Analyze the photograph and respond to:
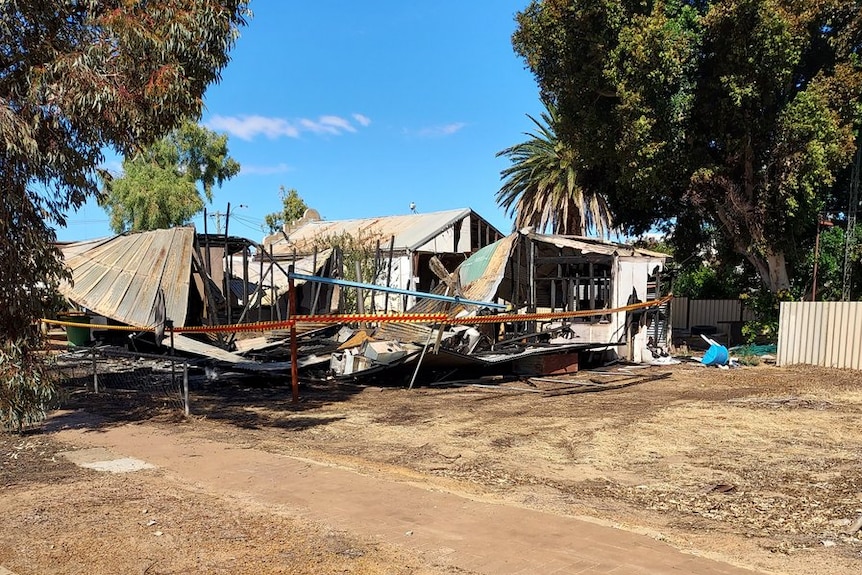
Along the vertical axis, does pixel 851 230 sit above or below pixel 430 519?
above

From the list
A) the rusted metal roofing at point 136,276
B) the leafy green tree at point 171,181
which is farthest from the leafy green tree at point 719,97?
the leafy green tree at point 171,181

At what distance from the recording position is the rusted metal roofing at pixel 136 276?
38.8ft

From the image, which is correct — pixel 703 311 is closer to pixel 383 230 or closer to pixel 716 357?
pixel 716 357

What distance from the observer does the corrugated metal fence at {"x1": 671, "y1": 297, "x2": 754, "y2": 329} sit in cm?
2928

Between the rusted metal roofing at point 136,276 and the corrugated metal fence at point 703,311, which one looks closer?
the rusted metal roofing at point 136,276

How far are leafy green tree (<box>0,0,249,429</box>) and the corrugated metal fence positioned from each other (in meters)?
25.4

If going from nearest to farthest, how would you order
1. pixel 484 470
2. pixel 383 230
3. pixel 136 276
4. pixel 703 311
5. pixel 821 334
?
1. pixel 484 470
2. pixel 136 276
3. pixel 821 334
4. pixel 703 311
5. pixel 383 230

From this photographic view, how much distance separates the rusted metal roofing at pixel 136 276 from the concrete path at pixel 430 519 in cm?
419

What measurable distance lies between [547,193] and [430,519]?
29669mm

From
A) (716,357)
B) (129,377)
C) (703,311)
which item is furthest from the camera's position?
(703,311)

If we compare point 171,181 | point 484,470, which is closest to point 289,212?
point 171,181

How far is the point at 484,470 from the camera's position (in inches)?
297

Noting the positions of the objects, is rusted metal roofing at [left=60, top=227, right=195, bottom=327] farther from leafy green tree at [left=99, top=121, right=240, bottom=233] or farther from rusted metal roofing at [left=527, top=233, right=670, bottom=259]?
leafy green tree at [left=99, top=121, right=240, bottom=233]

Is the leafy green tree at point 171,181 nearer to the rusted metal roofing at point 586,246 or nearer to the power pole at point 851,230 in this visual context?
the rusted metal roofing at point 586,246
